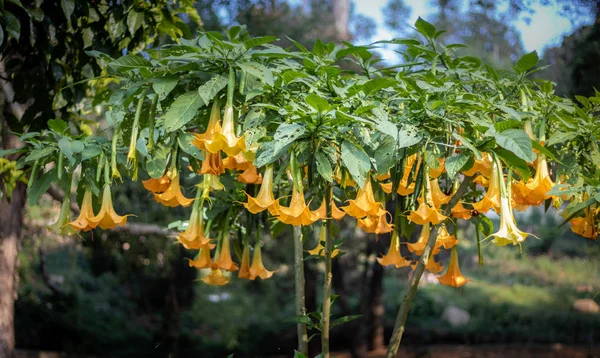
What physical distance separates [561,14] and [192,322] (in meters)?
5.35

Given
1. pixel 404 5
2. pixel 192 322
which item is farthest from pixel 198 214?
pixel 404 5

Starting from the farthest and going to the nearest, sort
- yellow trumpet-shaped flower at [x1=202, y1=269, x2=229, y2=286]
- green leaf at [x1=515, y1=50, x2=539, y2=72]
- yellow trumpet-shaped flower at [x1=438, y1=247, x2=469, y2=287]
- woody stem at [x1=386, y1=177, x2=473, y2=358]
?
1. yellow trumpet-shaped flower at [x1=202, y1=269, x2=229, y2=286]
2. yellow trumpet-shaped flower at [x1=438, y1=247, x2=469, y2=287]
3. woody stem at [x1=386, y1=177, x2=473, y2=358]
4. green leaf at [x1=515, y1=50, x2=539, y2=72]

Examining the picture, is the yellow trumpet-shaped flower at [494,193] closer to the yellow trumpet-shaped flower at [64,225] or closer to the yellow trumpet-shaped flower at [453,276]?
the yellow trumpet-shaped flower at [453,276]

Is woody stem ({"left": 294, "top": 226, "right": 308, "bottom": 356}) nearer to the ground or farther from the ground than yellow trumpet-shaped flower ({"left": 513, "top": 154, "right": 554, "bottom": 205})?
nearer to the ground

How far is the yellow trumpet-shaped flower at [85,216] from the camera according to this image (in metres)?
1.56

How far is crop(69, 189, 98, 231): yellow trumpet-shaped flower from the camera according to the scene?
5.10 feet

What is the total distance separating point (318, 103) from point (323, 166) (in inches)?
6.3

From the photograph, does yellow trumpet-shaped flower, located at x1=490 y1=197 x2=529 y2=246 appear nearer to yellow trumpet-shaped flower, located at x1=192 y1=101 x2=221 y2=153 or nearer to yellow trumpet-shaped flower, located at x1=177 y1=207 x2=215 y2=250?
yellow trumpet-shaped flower, located at x1=192 y1=101 x2=221 y2=153

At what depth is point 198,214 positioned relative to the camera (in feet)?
5.96

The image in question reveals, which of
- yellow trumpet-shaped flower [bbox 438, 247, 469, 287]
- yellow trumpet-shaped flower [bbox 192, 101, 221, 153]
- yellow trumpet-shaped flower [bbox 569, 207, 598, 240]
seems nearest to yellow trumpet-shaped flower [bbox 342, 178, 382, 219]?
yellow trumpet-shaped flower [bbox 192, 101, 221, 153]

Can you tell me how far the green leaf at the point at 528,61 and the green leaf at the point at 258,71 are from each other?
68cm

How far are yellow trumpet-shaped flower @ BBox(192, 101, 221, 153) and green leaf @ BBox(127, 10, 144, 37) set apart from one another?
3.23ft

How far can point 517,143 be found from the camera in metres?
1.30

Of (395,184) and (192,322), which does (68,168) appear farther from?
(192,322)
